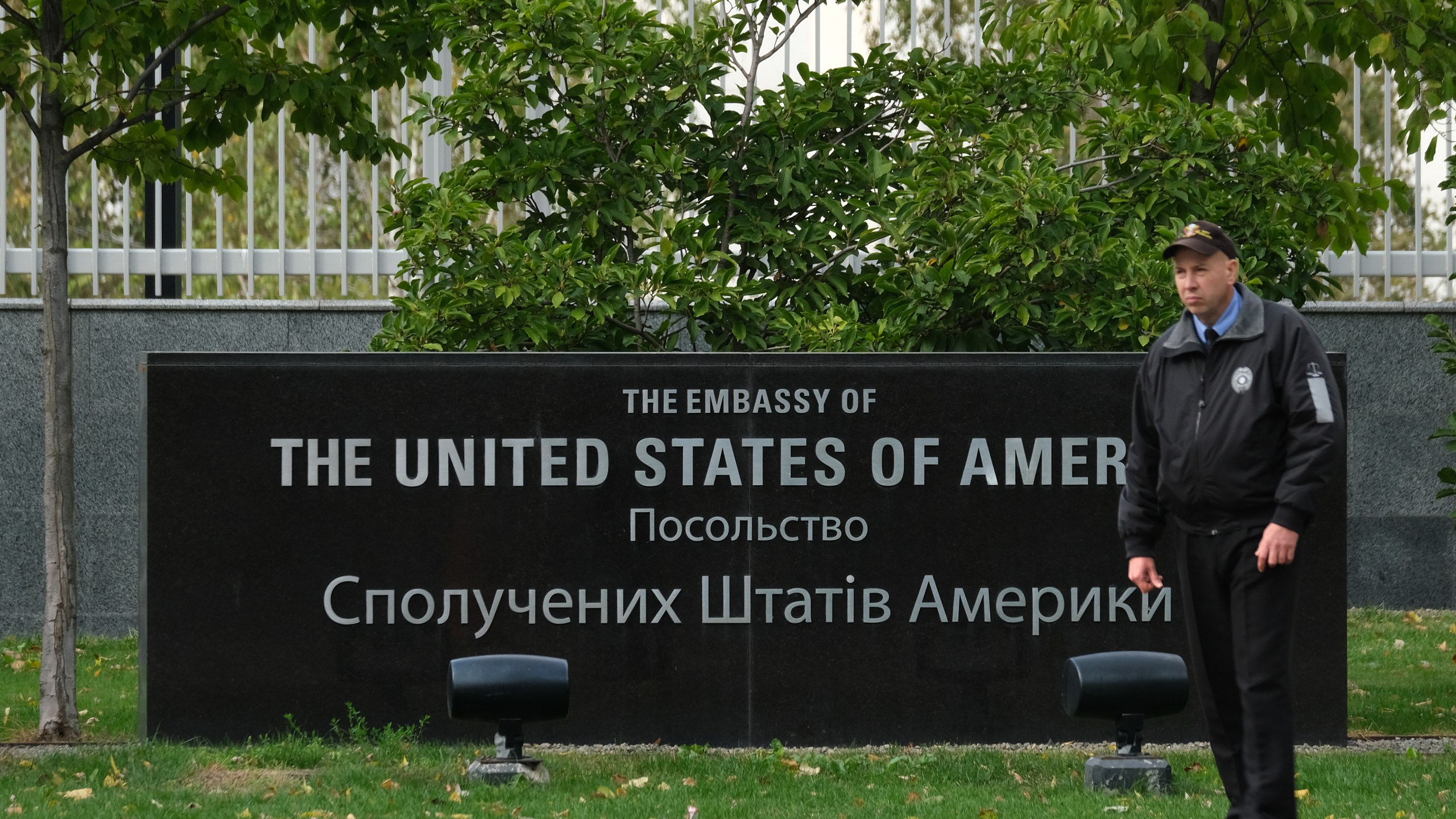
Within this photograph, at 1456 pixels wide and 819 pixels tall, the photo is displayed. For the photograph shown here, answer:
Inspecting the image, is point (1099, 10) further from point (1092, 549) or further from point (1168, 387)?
point (1168, 387)

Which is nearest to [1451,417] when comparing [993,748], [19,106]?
[993,748]

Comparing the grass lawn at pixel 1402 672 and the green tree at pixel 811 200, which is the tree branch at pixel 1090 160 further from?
the grass lawn at pixel 1402 672

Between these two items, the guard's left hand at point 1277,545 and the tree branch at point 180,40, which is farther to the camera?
the tree branch at point 180,40

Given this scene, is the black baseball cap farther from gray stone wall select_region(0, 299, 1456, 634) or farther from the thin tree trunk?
gray stone wall select_region(0, 299, 1456, 634)

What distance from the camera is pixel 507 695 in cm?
587

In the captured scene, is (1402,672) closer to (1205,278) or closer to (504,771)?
(1205,278)

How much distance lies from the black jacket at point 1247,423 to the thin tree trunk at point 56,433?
5081 mm

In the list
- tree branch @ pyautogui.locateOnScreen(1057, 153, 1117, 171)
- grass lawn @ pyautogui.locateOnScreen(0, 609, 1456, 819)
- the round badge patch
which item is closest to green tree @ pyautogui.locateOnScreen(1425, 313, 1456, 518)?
grass lawn @ pyautogui.locateOnScreen(0, 609, 1456, 819)

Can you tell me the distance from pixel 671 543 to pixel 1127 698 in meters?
2.16

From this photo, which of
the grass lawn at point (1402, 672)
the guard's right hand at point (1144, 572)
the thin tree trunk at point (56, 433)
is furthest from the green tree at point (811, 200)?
the guard's right hand at point (1144, 572)

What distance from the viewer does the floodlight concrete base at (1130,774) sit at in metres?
5.82

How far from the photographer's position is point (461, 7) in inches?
315

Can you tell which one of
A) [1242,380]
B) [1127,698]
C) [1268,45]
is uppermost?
[1268,45]

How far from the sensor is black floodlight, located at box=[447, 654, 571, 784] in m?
5.86
